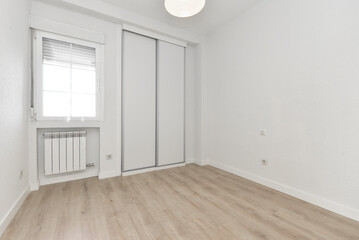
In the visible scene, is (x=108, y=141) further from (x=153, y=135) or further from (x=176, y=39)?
(x=176, y=39)

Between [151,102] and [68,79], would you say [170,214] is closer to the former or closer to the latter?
[151,102]

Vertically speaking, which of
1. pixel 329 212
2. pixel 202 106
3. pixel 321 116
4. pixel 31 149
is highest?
pixel 202 106

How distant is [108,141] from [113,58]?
1.47 metres

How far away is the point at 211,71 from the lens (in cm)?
369

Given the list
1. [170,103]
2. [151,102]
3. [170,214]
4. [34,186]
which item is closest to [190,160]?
[170,103]

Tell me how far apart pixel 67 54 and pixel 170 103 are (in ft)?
6.37

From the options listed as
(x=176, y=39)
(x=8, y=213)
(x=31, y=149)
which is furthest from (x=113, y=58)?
(x=8, y=213)

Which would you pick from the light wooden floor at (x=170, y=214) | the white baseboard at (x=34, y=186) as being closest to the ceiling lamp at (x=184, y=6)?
the light wooden floor at (x=170, y=214)

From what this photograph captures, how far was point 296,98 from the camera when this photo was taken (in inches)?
89.1

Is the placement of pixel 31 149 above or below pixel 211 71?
below

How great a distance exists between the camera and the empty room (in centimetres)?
174

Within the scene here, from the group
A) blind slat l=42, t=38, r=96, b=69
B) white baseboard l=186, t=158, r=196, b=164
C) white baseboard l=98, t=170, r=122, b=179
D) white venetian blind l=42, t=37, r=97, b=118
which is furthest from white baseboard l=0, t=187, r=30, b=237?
white baseboard l=186, t=158, r=196, b=164

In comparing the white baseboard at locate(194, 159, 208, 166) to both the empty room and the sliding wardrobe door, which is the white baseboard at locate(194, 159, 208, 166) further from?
the sliding wardrobe door

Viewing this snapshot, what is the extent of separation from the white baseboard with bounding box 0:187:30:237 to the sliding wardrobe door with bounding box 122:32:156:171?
1331 millimetres
